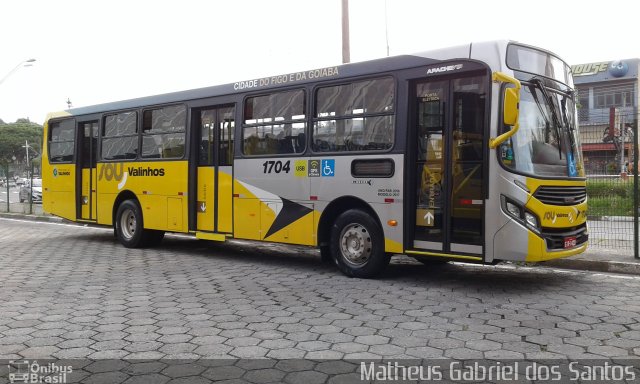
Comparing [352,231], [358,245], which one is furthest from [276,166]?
[358,245]

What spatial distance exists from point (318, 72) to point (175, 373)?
209 inches

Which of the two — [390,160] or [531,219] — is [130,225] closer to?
[390,160]

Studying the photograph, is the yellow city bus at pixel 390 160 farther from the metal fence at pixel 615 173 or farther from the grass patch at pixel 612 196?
the grass patch at pixel 612 196

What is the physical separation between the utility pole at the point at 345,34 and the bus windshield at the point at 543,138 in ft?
27.1

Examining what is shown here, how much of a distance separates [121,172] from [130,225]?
3.68 ft

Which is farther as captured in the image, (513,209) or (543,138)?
(543,138)

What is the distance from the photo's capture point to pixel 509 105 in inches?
242

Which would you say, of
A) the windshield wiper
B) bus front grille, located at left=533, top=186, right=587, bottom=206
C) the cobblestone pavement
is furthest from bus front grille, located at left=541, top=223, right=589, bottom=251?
the windshield wiper

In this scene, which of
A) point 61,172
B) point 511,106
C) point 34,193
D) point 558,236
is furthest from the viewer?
point 34,193

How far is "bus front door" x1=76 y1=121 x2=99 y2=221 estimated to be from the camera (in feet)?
40.0

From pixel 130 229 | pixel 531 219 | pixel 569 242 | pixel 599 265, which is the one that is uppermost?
pixel 531 219

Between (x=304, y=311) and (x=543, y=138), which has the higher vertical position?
(x=543, y=138)

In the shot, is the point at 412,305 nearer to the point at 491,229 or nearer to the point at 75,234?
the point at 491,229

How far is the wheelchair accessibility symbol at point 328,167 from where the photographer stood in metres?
7.86
